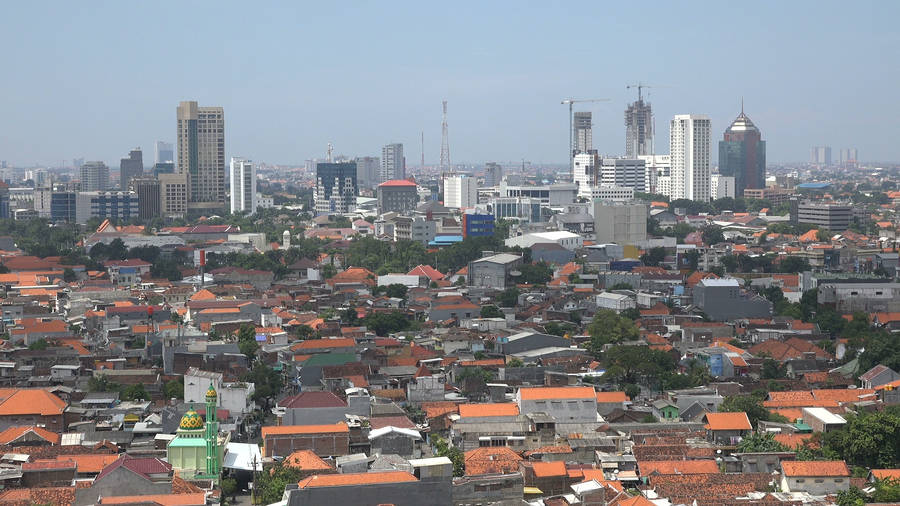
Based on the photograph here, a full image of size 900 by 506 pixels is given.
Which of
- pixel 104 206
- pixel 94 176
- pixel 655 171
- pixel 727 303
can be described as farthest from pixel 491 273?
pixel 94 176

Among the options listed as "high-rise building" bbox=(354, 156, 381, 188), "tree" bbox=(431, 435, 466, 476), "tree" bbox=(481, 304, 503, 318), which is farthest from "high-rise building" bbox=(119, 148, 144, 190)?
"tree" bbox=(431, 435, 466, 476)

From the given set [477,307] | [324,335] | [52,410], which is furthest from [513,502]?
[477,307]

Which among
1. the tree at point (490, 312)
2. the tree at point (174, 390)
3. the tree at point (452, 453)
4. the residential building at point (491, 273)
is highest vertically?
the residential building at point (491, 273)

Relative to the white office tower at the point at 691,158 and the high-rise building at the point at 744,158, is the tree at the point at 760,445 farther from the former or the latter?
the high-rise building at the point at 744,158

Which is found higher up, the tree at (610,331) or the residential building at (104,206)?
the residential building at (104,206)

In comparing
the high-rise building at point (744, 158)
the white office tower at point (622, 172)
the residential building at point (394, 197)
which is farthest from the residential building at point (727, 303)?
the high-rise building at point (744, 158)

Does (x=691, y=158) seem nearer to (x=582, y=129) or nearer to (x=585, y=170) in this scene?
(x=585, y=170)

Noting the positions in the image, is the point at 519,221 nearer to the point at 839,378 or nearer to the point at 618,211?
the point at 618,211

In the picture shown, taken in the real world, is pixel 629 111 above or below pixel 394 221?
above
